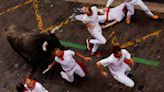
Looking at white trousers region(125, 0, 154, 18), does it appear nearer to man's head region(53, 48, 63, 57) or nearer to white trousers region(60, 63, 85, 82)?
white trousers region(60, 63, 85, 82)

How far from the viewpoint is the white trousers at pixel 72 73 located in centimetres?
1250

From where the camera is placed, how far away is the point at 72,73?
41.2ft

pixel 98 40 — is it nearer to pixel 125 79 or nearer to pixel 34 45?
pixel 125 79

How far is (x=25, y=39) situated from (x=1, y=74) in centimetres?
142

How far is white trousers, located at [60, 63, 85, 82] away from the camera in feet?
41.0

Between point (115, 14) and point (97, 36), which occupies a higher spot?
point (97, 36)

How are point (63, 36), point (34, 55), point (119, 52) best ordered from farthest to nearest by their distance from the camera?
1. point (63, 36)
2. point (34, 55)
3. point (119, 52)

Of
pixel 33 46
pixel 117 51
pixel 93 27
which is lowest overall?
pixel 33 46

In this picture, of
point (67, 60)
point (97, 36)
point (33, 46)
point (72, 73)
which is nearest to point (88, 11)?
point (97, 36)

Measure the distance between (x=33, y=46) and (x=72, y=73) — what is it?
1492 mm

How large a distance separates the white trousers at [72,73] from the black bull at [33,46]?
821 mm

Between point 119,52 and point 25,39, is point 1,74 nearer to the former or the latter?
point 25,39

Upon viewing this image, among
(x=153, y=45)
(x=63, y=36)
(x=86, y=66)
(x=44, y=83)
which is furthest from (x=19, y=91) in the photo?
(x=153, y=45)

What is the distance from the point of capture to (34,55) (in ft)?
43.3
